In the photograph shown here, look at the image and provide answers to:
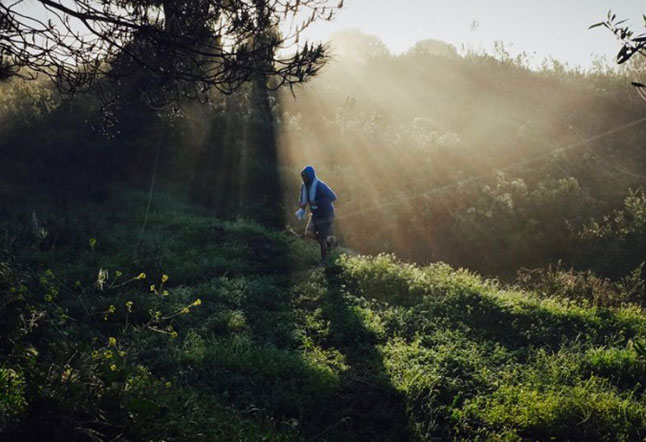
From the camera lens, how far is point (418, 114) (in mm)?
27047

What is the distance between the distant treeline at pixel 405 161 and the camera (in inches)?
592

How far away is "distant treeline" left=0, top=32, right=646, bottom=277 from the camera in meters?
15.0

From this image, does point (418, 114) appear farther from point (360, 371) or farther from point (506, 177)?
point (360, 371)

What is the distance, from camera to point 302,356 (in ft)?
23.4

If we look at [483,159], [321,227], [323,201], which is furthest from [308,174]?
[483,159]

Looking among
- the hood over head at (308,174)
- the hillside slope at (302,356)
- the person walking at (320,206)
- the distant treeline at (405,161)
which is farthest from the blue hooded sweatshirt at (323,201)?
the distant treeline at (405,161)

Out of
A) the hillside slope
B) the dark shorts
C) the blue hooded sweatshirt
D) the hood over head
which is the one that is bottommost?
the hillside slope

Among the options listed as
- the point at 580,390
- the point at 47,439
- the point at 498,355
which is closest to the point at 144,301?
the point at 47,439

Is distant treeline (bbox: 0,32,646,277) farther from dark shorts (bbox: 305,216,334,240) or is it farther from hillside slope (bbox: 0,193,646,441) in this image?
hillside slope (bbox: 0,193,646,441)

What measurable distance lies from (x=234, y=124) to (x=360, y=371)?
16.5m

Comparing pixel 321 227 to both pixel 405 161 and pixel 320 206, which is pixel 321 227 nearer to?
pixel 320 206

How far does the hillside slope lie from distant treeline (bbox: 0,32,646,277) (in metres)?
4.82

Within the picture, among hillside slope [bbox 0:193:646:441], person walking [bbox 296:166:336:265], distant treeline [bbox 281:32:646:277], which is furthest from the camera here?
distant treeline [bbox 281:32:646:277]

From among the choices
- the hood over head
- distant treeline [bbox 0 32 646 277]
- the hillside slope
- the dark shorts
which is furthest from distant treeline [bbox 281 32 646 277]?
the hillside slope
